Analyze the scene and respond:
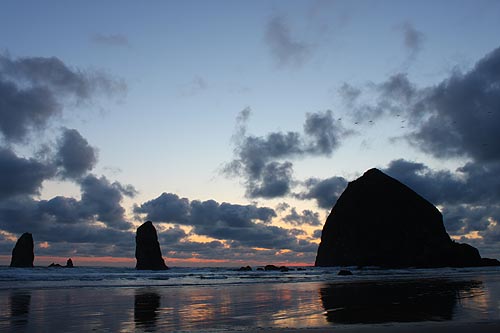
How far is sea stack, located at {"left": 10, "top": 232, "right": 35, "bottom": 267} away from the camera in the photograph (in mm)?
127512

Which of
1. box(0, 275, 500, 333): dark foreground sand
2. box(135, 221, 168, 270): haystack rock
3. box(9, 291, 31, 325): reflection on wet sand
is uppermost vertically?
box(135, 221, 168, 270): haystack rock

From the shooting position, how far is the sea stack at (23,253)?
128 m

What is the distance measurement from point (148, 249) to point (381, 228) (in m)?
85.4

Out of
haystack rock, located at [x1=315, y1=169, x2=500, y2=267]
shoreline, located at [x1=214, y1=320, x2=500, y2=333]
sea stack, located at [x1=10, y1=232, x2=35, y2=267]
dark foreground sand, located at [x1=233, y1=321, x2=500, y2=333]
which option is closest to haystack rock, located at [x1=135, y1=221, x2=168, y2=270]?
sea stack, located at [x1=10, y1=232, x2=35, y2=267]

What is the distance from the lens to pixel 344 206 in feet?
565

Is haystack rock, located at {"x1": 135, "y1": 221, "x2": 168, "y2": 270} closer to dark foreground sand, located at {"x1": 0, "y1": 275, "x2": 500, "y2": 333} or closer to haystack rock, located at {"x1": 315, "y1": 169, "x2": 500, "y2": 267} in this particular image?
haystack rock, located at {"x1": 315, "y1": 169, "x2": 500, "y2": 267}

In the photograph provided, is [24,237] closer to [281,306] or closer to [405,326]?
[281,306]

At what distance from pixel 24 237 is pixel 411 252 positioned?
12306cm

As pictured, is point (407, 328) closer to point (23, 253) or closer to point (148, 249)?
point (148, 249)

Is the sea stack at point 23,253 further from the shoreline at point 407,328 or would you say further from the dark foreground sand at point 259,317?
the shoreline at point 407,328

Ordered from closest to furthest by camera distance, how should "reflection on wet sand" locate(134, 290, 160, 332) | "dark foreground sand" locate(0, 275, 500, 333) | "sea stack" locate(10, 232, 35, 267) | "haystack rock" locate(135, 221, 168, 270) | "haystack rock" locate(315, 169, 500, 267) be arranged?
1. "dark foreground sand" locate(0, 275, 500, 333)
2. "reflection on wet sand" locate(134, 290, 160, 332)
3. "haystack rock" locate(135, 221, 168, 270)
4. "sea stack" locate(10, 232, 35, 267)
5. "haystack rock" locate(315, 169, 500, 267)

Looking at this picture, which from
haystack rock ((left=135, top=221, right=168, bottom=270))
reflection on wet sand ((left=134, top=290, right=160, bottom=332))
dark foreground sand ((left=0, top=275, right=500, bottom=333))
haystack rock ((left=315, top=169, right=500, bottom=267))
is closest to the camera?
dark foreground sand ((left=0, top=275, right=500, bottom=333))

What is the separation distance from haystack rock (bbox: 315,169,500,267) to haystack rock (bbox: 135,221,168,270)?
7074 centimetres

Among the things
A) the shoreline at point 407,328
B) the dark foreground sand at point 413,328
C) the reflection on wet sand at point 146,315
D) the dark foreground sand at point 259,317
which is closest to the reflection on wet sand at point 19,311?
the dark foreground sand at point 259,317
